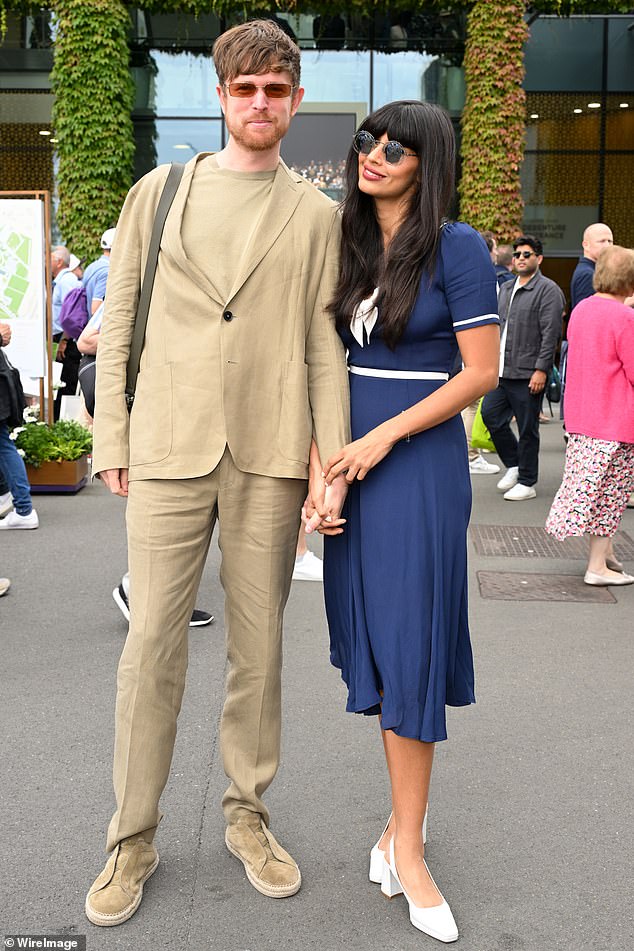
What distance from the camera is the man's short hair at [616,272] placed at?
6.17 meters

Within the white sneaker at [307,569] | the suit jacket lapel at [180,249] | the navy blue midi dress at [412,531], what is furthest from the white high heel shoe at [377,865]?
the white sneaker at [307,569]

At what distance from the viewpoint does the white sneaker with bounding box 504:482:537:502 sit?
9453 millimetres

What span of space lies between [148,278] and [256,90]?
0.55 metres

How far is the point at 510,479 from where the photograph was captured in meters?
9.98

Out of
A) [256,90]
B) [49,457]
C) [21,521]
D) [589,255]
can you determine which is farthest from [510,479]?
[256,90]

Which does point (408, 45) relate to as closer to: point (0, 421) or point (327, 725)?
point (0, 421)

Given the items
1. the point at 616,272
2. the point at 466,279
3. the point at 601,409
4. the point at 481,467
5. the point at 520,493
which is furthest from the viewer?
the point at 481,467

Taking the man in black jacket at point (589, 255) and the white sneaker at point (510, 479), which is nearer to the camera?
the man in black jacket at point (589, 255)

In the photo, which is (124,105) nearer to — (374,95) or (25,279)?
(374,95)

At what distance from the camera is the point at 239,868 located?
3.13 metres

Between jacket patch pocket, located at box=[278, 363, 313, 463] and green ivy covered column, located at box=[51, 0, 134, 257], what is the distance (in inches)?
606

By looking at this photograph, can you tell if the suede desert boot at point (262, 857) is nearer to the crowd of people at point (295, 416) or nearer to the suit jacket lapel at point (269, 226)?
the crowd of people at point (295, 416)

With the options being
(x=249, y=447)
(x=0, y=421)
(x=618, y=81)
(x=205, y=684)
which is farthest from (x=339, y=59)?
(x=249, y=447)

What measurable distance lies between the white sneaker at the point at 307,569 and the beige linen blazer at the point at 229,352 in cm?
378
